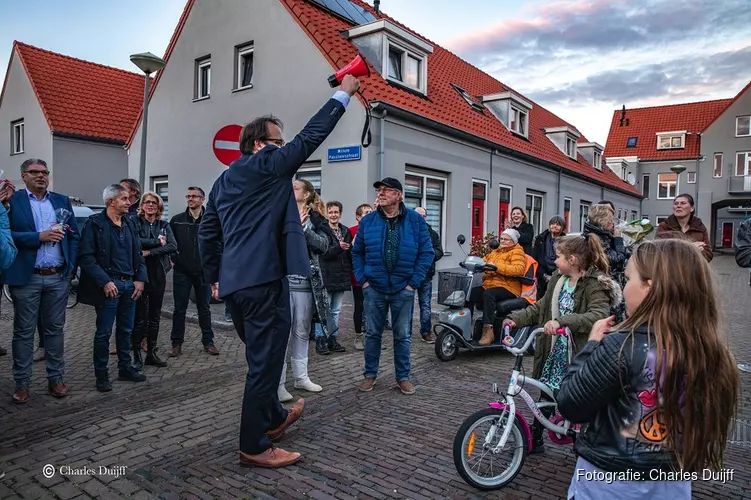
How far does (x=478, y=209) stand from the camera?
1484 centimetres

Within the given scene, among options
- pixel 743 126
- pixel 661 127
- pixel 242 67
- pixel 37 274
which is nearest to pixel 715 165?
pixel 743 126

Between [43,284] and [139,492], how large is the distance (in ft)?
8.08

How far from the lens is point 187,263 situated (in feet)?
20.5

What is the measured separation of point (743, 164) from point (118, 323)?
41.3m

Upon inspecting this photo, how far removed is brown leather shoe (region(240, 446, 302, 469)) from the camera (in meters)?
3.38

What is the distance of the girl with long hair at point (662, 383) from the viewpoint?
1771mm

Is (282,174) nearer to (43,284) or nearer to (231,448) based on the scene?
(231,448)

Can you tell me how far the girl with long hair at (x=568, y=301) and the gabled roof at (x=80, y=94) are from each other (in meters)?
18.7

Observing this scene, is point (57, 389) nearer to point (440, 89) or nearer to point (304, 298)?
point (304, 298)

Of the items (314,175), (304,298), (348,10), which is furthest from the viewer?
(348,10)

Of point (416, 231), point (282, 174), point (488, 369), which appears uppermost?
point (282, 174)

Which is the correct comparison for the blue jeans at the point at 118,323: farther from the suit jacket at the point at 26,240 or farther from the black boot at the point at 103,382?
the suit jacket at the point at 26,240

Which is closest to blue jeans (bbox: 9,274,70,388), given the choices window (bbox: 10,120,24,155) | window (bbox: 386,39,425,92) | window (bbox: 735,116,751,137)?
window (bbox: 386,39,425,92)

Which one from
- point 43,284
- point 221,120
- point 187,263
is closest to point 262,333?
point 43,284
